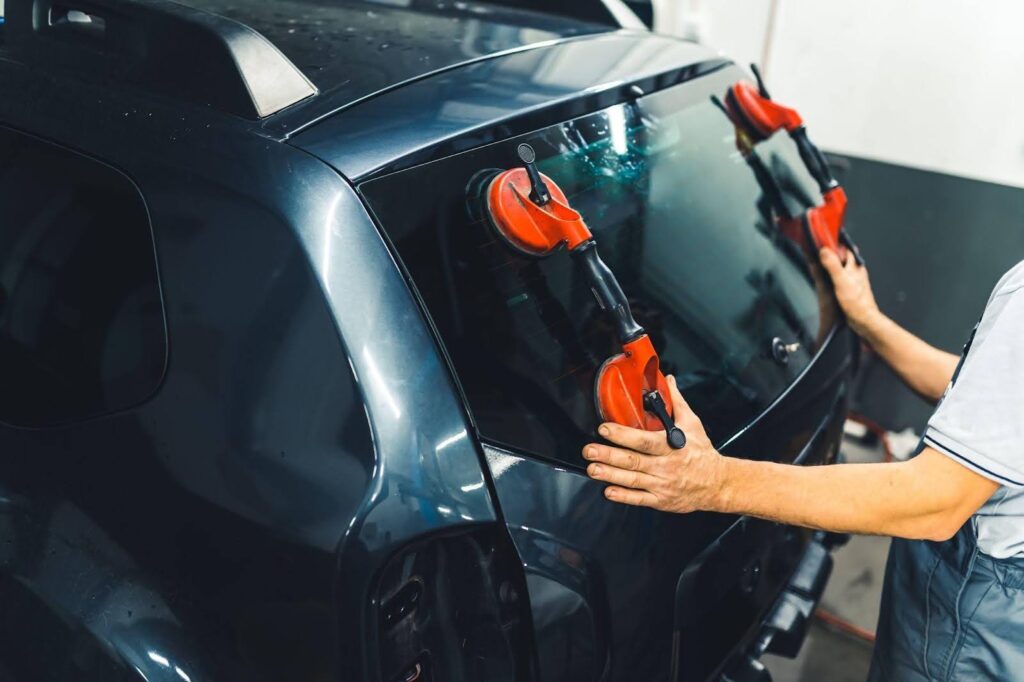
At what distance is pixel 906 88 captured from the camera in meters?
2.87

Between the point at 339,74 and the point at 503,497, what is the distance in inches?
27.4

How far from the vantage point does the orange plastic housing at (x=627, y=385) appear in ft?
3.82

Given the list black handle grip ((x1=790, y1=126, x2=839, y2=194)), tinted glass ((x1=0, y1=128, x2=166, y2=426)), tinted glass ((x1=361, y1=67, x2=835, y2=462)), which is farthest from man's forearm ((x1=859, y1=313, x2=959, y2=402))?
tinted glass ((x1=0, y1=128, x2=166, y2=426))

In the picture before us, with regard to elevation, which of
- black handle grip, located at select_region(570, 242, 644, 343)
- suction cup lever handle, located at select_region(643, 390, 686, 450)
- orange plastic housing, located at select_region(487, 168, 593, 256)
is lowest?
suction cup lever handle, located at select_region(643, 390, 686, 450)

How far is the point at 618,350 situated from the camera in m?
1.28

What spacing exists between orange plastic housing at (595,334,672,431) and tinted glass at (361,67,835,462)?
50 millimetres

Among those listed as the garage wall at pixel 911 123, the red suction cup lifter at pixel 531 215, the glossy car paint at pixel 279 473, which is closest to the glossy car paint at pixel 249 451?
the glossy car paint at pixel 279 473

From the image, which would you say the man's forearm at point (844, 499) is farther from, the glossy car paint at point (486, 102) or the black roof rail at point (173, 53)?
the black roof rail at point (173, 53)

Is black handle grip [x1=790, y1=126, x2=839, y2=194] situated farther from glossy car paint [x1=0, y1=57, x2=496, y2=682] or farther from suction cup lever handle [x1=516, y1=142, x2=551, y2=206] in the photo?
glossy car paint [x1=0, y1=57, x2=496, y2=682]

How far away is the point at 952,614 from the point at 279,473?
107cm

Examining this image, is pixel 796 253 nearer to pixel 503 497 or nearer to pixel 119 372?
pixel 503 497

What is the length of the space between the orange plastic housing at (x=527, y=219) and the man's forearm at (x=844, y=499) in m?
0.40

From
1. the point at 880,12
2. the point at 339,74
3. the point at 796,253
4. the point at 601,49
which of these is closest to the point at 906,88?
the point at 880,12

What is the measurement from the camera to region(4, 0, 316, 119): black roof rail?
1.17 meters
